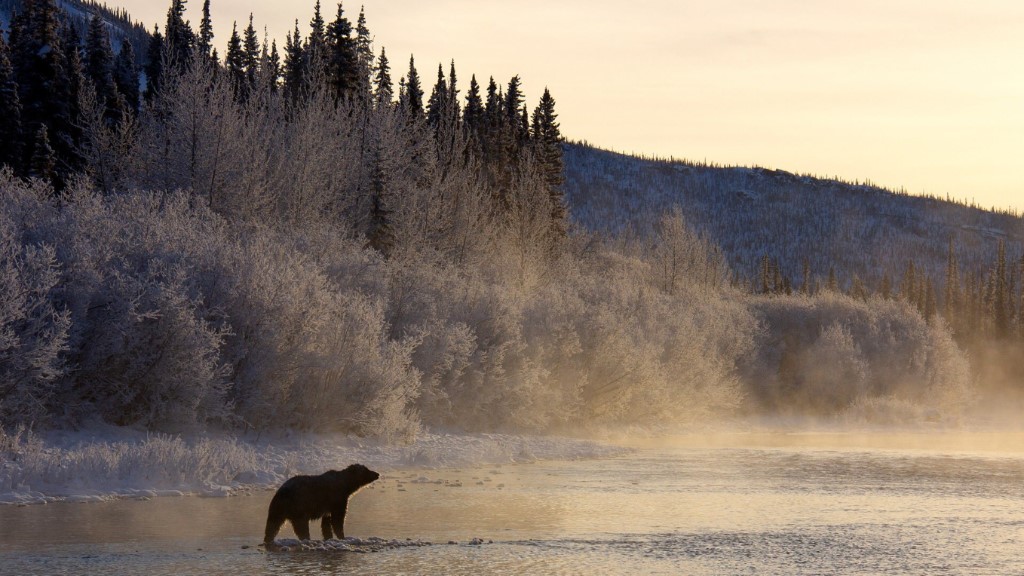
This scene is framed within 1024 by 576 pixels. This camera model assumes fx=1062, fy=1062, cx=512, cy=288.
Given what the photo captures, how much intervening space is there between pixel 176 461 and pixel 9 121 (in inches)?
1667

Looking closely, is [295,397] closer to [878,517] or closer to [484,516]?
[484,516]

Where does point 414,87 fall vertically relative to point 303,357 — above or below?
above

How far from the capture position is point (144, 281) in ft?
85.0

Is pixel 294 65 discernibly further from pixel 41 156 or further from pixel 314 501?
pixel 314 501

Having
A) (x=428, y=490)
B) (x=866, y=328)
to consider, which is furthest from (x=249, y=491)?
(x=866, y=328)

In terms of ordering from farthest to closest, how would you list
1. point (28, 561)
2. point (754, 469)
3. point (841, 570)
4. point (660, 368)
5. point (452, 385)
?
point (660, 368), point (452, 385), point (754, 469), point (841, 570), point (28, 561)

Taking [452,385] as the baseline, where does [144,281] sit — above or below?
above

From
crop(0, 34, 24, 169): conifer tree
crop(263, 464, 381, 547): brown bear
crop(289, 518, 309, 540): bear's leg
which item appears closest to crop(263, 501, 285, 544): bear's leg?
crop(263, 464, 381, 547): brown bear

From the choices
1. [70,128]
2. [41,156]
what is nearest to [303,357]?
[41,156]

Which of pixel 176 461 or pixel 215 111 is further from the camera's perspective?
pixel 215 111

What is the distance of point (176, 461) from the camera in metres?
20.2

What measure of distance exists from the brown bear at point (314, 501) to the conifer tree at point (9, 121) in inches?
1825

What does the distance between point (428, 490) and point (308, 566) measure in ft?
28.2

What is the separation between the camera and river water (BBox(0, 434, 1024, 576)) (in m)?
13.2
